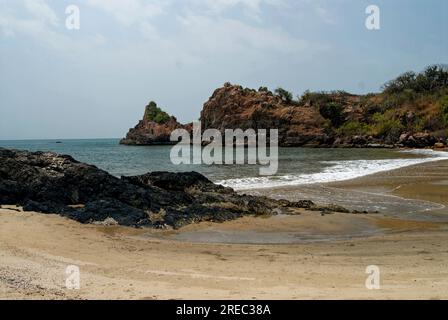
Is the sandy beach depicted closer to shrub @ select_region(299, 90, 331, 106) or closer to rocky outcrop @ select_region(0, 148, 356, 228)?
rocky outcrop @ select_region(0, 148, 356, 228)

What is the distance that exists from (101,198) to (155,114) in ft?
347

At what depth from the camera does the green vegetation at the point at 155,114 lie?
373ft

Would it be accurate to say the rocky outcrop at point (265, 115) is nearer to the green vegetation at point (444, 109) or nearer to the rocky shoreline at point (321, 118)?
the rocky shoreline at point (321, 118)

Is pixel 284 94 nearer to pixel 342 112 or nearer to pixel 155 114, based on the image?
pixel 342 112

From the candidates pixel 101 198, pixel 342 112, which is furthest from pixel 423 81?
pixel 101 198

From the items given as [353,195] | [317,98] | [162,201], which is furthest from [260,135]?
[162,201]

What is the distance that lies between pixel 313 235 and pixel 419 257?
115 inches

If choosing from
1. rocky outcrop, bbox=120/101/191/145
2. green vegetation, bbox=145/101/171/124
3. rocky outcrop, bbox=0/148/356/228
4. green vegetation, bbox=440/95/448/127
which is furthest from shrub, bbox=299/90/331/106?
rocky outcrop, bbox=0/148/356/228

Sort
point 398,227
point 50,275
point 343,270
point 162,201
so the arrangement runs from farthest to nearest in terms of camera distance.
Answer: point 162,201 < point 398,227 < point 343,270 < point 50,275

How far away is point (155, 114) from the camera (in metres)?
116

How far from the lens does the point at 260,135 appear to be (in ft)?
286

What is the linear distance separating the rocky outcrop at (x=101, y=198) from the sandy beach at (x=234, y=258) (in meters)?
0.62

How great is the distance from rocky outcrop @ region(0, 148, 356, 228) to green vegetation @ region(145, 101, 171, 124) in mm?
100614
